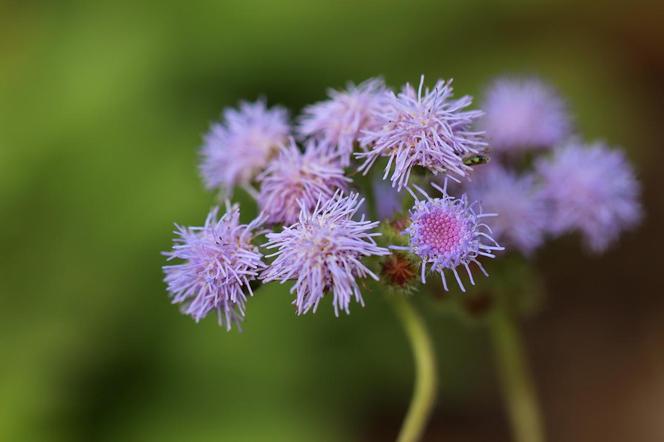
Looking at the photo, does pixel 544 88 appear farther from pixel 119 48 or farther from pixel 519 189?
pixel 119 48

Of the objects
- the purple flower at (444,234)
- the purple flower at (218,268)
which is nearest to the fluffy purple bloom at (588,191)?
the purple flower at (444,234)

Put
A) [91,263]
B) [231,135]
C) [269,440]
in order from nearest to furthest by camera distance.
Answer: [231,135], [269,440], [91,263]

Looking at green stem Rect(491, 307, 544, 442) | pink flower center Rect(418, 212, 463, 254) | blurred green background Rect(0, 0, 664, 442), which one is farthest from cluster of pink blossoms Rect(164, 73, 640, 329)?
blurred green background Rect(0, 0, 664, 442)

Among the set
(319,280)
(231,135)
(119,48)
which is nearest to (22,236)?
(119,48)

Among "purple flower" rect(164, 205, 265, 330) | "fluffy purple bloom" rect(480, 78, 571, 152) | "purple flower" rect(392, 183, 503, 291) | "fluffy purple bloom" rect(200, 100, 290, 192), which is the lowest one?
"purple flower" rect(164, 205, 265, 330)

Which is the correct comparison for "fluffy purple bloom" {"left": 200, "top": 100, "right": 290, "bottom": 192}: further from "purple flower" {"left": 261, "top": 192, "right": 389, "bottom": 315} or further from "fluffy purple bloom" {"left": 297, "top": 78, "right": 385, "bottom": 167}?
"purple flower" {"left": 261, "top": 192, "right": 389, "bottom": 315}

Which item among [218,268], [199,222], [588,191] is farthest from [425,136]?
[199,222]

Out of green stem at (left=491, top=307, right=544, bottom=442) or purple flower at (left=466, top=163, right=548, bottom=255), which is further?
green stem at (left=491, top=307, right=544, bottom=442)
